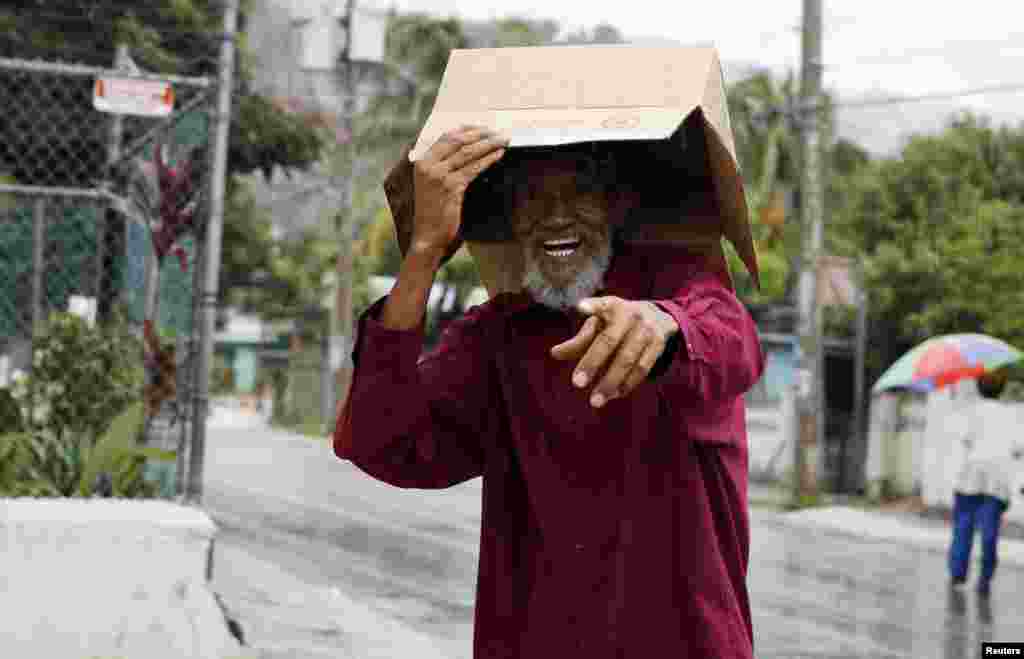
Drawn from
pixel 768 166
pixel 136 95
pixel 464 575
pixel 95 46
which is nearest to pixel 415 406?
pixel 136 95

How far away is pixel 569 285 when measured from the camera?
2.82 meters

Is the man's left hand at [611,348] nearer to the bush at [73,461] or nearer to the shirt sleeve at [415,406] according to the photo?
the shirt sleeve at [415,406]

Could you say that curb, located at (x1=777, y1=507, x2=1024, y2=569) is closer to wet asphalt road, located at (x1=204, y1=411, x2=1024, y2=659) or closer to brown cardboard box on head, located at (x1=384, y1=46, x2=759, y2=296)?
wet asphalt road, located at (x1=204, y1=411, x2=1024, y2=659)

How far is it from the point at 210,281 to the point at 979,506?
24.0 ft

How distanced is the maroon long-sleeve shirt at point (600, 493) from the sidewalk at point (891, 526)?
537 inches

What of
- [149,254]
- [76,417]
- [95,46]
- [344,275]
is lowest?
[76,417]

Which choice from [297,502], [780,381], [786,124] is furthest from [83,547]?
[780,381]

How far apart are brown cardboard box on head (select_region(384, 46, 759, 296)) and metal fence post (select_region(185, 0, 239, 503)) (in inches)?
197

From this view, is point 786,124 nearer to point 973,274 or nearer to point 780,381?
point 780,381

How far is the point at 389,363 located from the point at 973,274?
1975cm

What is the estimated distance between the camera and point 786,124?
3666 centimetres

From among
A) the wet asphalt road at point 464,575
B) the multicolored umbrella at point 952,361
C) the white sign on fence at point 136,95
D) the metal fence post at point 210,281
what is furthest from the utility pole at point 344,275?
the white sign on fence at point 136,95

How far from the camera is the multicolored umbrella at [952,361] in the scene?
13.8 meters

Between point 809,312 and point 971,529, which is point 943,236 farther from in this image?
point 971,529
